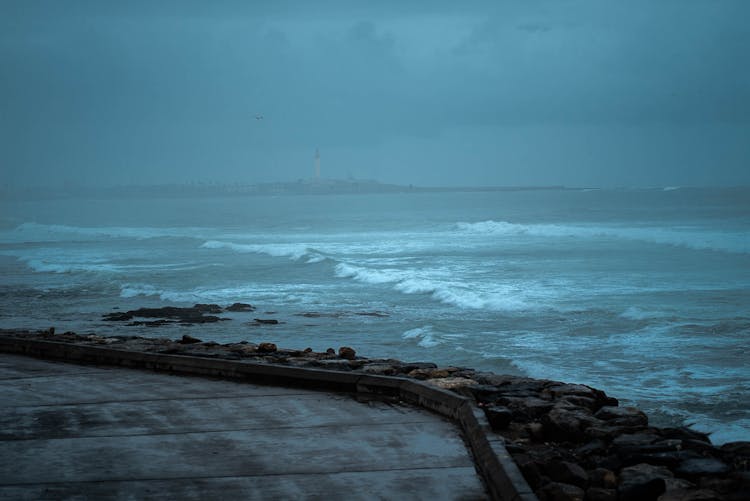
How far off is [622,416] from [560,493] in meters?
2.56

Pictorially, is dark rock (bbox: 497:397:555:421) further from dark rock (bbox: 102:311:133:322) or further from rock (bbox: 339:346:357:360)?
dark rock (bbox: 102:311:133:322)

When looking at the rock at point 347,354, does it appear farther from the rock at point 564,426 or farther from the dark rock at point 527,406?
the rock at point 564,426

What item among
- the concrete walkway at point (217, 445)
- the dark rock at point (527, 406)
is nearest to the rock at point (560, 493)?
the concrete walkway at point (217, 445)

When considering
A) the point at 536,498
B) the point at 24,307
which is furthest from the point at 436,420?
the point at 24,307

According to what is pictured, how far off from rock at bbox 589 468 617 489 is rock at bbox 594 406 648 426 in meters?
1.68

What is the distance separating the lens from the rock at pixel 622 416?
7309 mm

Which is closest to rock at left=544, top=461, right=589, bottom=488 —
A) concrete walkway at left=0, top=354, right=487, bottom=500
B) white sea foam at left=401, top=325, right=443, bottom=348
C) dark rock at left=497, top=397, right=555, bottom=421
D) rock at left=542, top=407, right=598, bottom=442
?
concrete walkway at left=0, top=354, right=487, bottom=500

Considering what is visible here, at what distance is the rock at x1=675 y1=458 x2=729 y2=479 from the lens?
5.70 m

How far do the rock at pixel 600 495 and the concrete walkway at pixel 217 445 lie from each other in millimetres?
627

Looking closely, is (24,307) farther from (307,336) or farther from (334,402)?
(334,402)

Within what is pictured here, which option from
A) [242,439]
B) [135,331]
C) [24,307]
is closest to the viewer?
[242,439]

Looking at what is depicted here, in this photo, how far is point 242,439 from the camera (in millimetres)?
6305

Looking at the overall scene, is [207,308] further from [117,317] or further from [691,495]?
[691,495]

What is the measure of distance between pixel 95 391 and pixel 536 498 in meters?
4.73
